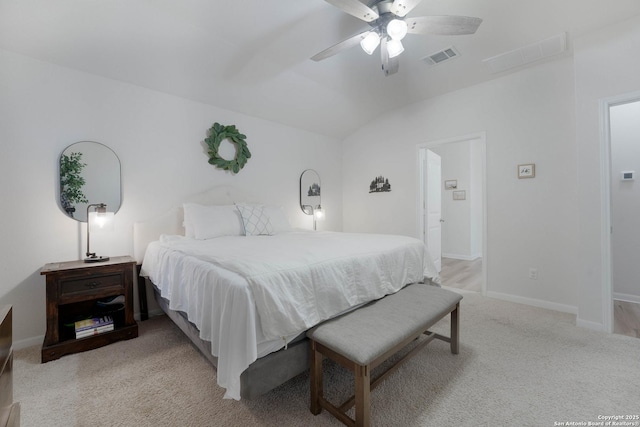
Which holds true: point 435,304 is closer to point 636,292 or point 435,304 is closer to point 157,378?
point 157,378

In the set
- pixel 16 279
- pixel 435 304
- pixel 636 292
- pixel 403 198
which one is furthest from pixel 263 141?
pixel 636 292

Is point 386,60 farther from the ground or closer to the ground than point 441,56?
closer to the ground

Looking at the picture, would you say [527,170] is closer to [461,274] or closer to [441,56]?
[441,56]

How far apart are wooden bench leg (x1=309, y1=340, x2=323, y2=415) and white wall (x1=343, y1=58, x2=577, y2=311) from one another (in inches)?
108

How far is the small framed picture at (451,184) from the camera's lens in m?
5.78

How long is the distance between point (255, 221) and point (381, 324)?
1.95 meters

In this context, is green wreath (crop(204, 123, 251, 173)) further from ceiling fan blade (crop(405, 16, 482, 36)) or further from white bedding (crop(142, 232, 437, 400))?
ceiling fan blade (crop(405, 16, 482, 36))

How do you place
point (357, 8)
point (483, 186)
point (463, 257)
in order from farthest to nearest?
1. point (463, 257)
2. point (483, 186)
3. point (357, 8)

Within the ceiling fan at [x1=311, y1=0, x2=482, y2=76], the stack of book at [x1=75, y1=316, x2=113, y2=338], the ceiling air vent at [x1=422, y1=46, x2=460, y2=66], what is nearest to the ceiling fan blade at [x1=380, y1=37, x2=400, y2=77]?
the ceiling fan at [x1=311, y1=0, x2=482, y2=76]

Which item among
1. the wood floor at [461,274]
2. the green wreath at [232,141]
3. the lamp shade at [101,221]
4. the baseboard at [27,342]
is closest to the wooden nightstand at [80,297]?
the baseboard at [27,342]

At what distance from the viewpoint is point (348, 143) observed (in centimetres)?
485

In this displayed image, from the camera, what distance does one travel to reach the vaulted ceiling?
6.77 feet

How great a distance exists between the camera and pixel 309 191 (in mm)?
4379

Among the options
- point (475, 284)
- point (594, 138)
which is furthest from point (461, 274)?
point (594, 138)
